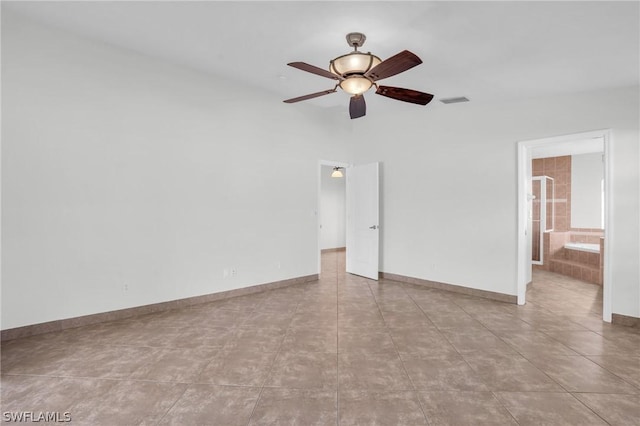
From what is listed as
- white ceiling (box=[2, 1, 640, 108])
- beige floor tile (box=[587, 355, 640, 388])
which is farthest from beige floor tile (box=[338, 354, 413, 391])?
white ceiling (box=[2, 1, 640, 108])

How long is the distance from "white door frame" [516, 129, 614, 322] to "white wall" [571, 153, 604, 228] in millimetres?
3824

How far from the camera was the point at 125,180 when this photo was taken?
3.67m

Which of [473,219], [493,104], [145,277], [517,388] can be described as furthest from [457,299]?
[145,277]

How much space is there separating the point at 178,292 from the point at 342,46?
3482 millimetres

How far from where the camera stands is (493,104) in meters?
4.64

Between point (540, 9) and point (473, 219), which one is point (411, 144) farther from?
point (540, 9)

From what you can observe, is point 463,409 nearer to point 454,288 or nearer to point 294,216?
point 454,288

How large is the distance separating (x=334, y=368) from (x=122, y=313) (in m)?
2.60

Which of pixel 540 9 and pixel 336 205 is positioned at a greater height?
pixel 540 9

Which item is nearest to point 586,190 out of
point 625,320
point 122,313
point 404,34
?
point 625,320

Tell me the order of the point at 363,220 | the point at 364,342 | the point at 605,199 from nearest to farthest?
the point at 364,342 < the point at 605,199 < the point at 363,220

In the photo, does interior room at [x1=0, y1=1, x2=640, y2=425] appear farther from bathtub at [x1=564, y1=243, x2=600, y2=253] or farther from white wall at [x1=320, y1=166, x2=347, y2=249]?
white wall at [x1=320, y1=166, x2=347, y2=249]

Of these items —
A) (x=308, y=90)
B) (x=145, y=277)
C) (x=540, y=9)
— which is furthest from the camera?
(x=308, y=90)

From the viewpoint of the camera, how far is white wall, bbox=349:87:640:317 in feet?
12.3
